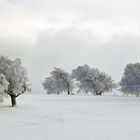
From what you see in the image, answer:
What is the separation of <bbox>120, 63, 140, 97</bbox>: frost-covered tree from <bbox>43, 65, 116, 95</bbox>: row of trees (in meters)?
7.40

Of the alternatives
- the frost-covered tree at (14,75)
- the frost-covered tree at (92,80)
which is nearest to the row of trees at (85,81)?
the frost-covered tree at (92,80)

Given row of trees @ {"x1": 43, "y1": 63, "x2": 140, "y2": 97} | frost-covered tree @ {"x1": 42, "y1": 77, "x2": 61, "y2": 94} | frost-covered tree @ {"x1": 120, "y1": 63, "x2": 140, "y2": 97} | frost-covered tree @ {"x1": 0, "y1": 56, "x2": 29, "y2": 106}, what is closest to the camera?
frost-covered tree @ {"x1": 0, "y1": 56, "x2": 29, "y2": 106}

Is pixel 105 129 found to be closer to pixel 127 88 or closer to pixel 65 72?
pixel 127 88

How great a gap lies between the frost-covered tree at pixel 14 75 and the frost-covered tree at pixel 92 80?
56.7 meters

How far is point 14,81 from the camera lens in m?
47.8

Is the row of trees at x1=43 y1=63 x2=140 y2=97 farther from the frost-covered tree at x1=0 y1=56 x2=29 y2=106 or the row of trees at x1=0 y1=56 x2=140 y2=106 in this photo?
the frost-covered tree at x1=0 y1=56 x2=29 y2=106

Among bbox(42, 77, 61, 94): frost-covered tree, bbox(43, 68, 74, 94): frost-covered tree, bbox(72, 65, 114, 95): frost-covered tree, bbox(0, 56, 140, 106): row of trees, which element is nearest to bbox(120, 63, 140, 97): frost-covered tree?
bbox(0, 56, 140, 106): row of trees

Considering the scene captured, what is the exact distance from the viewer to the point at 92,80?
106562mm

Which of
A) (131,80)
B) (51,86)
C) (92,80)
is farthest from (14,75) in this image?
(51,86)

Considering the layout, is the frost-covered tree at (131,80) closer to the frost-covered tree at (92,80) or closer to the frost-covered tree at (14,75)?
the frost-covered tree at (92,80)

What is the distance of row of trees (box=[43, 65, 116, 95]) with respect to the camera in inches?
4195

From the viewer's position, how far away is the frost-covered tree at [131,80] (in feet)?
313

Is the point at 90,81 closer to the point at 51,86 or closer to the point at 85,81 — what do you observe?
the point at 85,81

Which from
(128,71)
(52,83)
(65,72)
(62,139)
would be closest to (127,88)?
(128,71)
